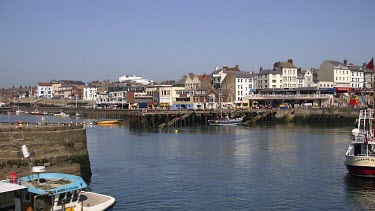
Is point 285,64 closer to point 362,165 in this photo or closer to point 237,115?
point 237,115

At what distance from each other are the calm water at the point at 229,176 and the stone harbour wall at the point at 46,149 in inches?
105

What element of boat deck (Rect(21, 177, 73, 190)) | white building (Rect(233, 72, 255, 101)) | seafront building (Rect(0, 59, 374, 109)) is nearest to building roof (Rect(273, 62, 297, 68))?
seafront building (Rect(0, 59, 374, 109))

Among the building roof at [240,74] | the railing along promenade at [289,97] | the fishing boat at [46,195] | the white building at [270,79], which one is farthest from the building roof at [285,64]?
the fishing boat at [46,195]

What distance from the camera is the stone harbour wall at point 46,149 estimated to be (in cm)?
3388

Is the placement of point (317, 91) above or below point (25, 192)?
above

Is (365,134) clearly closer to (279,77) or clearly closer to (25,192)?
(25,192)

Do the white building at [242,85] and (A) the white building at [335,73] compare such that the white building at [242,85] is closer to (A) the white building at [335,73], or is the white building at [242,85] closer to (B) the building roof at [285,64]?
(B) the building roof at [285,64]

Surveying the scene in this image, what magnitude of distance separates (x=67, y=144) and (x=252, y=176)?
15.8 meters

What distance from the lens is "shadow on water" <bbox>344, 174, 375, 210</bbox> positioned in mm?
32419

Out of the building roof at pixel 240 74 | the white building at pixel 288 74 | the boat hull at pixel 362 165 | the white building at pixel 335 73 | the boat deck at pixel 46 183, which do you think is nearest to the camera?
the boat deck at pixel 46 183

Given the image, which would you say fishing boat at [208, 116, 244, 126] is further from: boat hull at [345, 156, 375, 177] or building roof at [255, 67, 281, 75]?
boat hull at [345, 156, 375, 177]

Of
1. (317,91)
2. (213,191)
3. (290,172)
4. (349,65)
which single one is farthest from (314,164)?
(349,65)

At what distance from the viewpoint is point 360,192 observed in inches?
1415

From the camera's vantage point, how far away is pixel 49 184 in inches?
992
